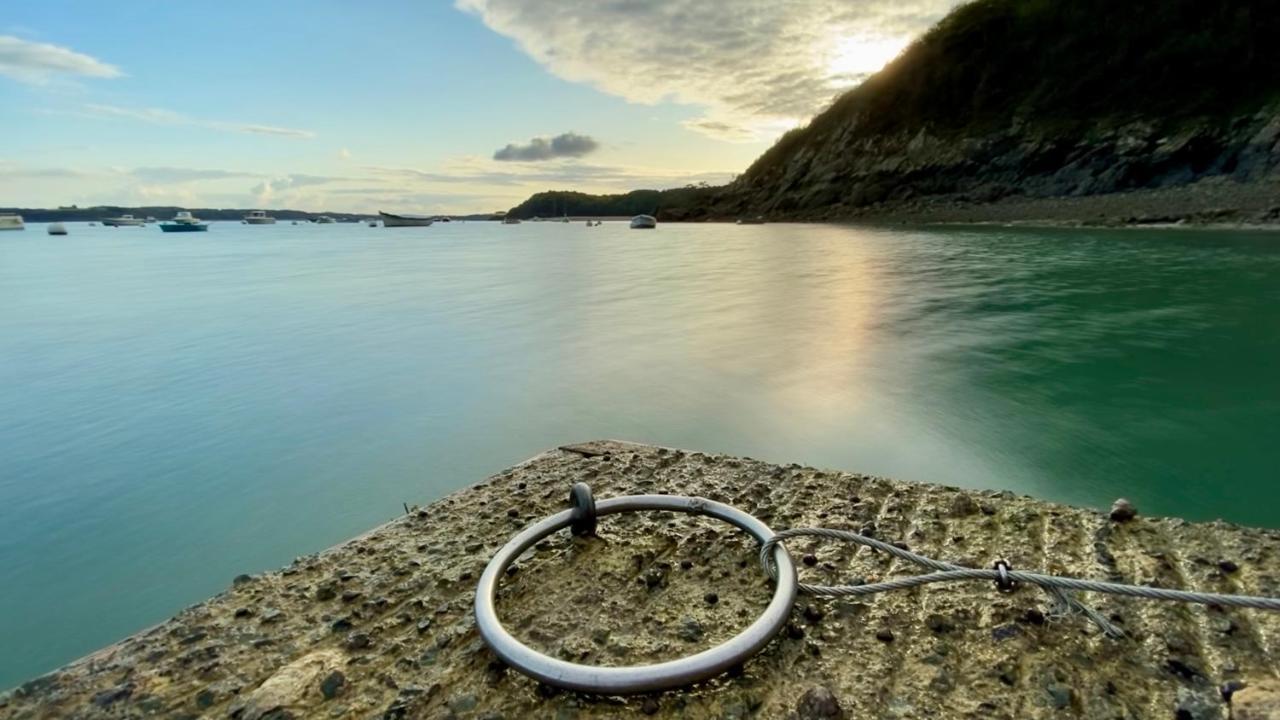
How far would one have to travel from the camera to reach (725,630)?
6.80 feet

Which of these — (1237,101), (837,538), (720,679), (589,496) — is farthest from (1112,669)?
(1237,101)

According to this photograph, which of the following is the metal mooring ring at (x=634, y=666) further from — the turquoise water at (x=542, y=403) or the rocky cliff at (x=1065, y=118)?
the rocky cliff at (x=1065, y=118)

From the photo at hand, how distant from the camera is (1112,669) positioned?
180 centimetres

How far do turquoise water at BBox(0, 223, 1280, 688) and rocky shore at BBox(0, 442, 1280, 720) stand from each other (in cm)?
160

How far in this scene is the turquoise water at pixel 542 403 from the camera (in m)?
4.00

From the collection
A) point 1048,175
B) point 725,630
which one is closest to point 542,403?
point 725,630

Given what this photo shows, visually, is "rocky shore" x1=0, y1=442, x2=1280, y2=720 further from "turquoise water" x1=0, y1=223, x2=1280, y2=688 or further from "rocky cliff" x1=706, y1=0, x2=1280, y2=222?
"rocky cliff" x1=706, y1=0, x2=1280, y2=222

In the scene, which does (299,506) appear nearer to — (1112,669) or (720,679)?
(720,679)

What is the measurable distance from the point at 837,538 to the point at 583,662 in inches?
45.7

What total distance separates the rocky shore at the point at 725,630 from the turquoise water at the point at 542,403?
1.60 meters

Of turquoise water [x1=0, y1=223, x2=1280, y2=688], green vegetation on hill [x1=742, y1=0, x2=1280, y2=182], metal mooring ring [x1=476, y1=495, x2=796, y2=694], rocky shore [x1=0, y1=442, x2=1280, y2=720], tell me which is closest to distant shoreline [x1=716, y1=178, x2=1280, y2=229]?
green vegetation on hill [x1=742, y1=0, x2=1280, y2=182]

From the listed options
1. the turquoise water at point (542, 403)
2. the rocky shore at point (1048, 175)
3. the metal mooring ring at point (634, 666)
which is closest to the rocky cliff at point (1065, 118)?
the rocky shore at point (1048, 175)

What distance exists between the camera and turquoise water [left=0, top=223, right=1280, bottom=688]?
158 inches

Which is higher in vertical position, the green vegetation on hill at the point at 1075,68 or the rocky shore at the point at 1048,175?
the green vegetation on hill at the point at 1075,68
